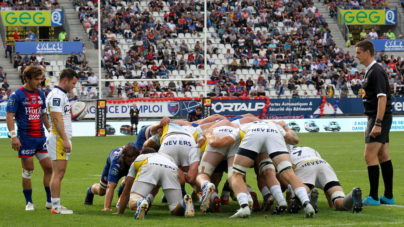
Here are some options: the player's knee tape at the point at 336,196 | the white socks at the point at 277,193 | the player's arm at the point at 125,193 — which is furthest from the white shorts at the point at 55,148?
the player's knee tape at the point at 336,196

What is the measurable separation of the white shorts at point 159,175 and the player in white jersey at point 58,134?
1.08m

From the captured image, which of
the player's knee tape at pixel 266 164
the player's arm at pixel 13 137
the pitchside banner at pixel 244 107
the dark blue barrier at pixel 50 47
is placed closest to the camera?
the player's knee tape at pixel 266 164

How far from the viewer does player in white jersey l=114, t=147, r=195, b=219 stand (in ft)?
22.8

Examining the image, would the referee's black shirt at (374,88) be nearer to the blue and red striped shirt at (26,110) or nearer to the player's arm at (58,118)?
the player's arm at (58,118)

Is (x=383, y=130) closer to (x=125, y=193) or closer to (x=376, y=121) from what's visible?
(x=376, y=121)

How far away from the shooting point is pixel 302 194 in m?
6.44

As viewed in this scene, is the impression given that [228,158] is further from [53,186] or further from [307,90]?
[307,90]

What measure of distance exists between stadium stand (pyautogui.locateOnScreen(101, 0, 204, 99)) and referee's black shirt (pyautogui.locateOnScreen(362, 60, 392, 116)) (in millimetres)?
20140

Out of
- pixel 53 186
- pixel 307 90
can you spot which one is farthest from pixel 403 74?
pixel 53 186

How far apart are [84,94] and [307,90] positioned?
13.9 meters

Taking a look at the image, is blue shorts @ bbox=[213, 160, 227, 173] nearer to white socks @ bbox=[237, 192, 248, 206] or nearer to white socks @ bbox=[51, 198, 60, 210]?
white socks @ bbox=[237, 192, 248, 206]

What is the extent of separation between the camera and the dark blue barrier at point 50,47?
104ft

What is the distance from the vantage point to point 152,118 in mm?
26469

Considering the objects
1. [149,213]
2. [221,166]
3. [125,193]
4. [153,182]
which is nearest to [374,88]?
[221,166]
